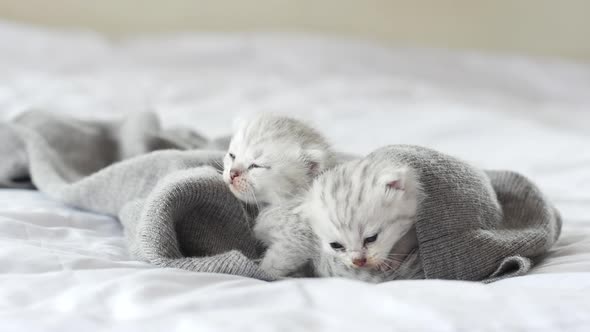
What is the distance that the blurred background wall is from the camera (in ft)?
10.6

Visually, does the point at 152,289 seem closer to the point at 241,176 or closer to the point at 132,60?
the point at 241,176

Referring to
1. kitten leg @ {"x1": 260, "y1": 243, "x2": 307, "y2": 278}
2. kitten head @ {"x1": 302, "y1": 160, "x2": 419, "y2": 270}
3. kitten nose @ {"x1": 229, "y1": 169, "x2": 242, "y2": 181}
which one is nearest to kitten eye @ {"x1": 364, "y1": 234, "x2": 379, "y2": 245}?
kitten head @ {"x1": 302, "y1": 160, "x2": 419, "y2": 270}

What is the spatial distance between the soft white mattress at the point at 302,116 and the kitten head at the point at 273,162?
8.5 inches

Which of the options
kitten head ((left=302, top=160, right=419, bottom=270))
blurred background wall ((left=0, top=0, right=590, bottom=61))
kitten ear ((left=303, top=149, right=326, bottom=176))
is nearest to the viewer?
kitten head ((left=302, top=160, right=419, bottom=270))

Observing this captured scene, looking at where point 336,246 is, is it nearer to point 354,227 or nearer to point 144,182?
point 354,227

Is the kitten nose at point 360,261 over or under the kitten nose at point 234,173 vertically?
under

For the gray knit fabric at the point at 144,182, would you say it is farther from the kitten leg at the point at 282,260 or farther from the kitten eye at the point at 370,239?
the kitten eye at the point at 370,239

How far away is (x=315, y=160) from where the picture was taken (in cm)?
111

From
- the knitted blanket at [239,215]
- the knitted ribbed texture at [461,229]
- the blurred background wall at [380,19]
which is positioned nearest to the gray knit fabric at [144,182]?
the knitted blanket at [239,215]

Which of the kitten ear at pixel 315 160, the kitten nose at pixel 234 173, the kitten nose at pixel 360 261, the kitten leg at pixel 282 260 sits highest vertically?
the kitten ear at pixel 315 160

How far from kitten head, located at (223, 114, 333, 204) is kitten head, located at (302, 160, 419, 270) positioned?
4.0 inches

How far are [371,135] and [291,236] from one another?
1047 millimetres

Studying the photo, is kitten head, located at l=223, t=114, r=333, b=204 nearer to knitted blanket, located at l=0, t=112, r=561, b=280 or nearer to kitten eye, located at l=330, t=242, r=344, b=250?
knitted blanket, located at l=0, t=112, r=561, b=280

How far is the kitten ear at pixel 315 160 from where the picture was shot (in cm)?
110
